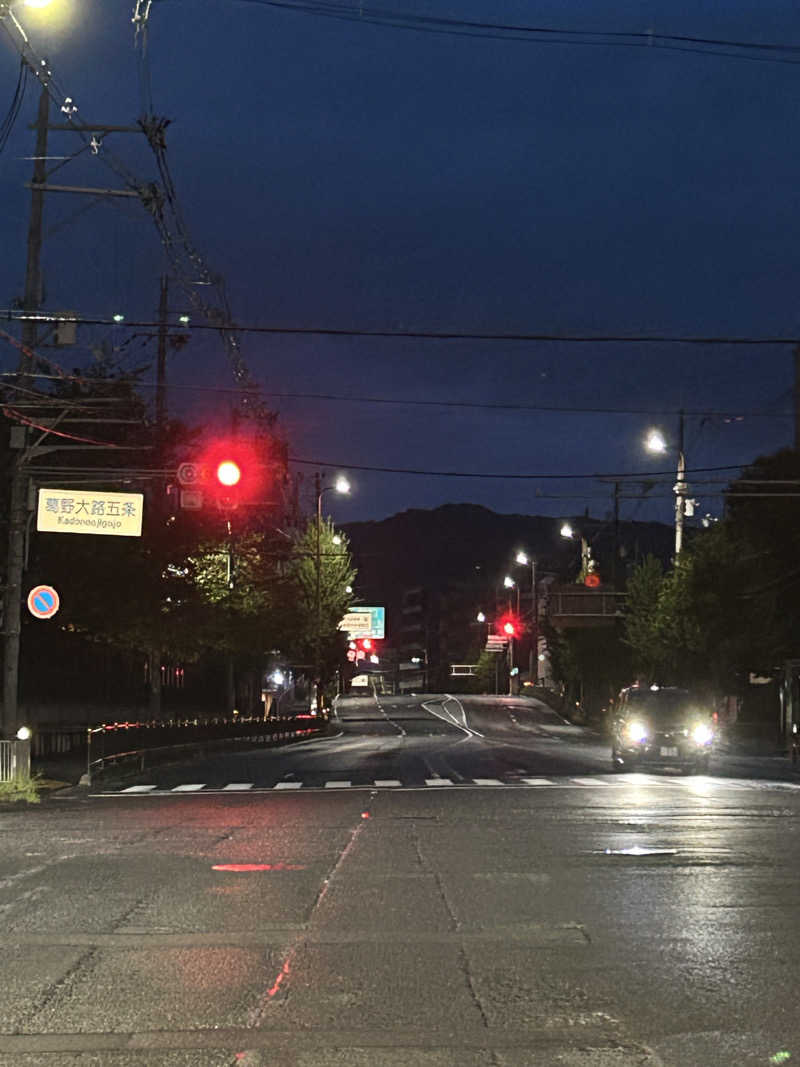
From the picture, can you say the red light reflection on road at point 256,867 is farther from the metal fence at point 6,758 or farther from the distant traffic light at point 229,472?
the metal fence at point 6,758

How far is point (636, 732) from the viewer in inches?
1316

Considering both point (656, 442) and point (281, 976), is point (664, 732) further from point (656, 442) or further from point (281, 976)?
point (281, 976)

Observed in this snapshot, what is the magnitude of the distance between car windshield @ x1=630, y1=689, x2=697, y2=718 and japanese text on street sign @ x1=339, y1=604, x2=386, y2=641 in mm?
75289

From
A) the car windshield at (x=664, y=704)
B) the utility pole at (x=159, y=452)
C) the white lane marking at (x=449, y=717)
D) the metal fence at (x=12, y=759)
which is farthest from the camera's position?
the white lane marking at (x=449, y=717)

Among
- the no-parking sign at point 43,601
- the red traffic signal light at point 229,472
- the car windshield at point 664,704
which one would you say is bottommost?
the car windshield at point 664,704

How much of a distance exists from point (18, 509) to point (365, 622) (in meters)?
82.2

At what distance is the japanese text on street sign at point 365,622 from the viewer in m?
110

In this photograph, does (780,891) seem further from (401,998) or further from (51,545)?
(51,545)

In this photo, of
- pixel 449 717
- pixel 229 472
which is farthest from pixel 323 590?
pixel 229 472

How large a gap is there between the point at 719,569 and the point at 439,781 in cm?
2942

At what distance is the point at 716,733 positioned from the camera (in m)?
52.4

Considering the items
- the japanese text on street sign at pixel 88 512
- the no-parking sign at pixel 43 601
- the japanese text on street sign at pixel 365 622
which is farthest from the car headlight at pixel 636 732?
the japanese text on street sign at pixel 365 622

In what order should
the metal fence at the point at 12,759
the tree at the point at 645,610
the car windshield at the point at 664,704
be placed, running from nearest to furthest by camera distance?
the metal fence at the point at 12,759 → the car windshield at the point at 664,704 → the tree at the point at 645,610

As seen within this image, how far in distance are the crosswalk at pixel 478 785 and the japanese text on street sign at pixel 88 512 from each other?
566 centimetres
